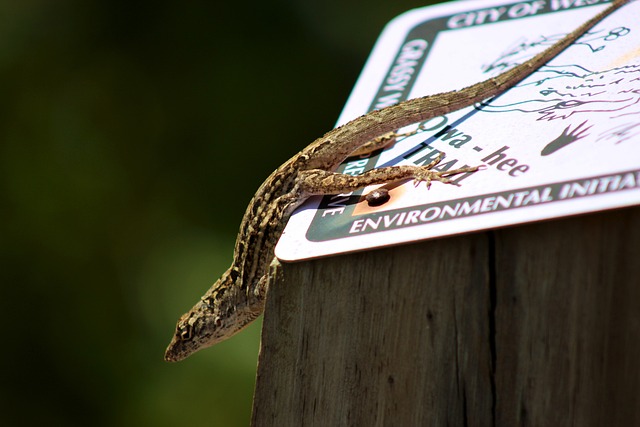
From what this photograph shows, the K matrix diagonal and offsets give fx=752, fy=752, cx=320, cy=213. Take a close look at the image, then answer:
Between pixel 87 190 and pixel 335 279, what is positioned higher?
pixel 335 279

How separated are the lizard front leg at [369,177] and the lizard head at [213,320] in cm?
63

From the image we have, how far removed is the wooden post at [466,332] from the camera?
173cm

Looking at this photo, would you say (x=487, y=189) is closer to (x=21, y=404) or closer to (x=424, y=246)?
(x=424, y=246)

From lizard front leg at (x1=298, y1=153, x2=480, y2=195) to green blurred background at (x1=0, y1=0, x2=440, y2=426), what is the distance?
8.16 ft

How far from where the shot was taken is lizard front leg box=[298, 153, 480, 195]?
6.94 ft

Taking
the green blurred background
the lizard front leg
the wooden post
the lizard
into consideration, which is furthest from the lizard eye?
the green blurred background

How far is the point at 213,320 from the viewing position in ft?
10.3

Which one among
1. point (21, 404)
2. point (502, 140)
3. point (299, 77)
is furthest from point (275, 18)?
point (502, 140)

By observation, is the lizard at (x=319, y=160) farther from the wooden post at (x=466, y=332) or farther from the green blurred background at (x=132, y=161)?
the green blurred background at (x=132, y=161)

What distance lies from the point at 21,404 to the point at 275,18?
3270 mm

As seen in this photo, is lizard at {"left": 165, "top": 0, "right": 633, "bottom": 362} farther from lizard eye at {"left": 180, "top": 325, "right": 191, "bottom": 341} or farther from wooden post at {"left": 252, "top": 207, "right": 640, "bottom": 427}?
wooden post at {"left": 252, "top": 207, "right": 640, "bottom": 427}

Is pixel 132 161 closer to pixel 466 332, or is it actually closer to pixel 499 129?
pixel 499 129

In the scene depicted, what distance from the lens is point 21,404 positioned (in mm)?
5023

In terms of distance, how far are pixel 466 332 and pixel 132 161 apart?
13.3 ft
